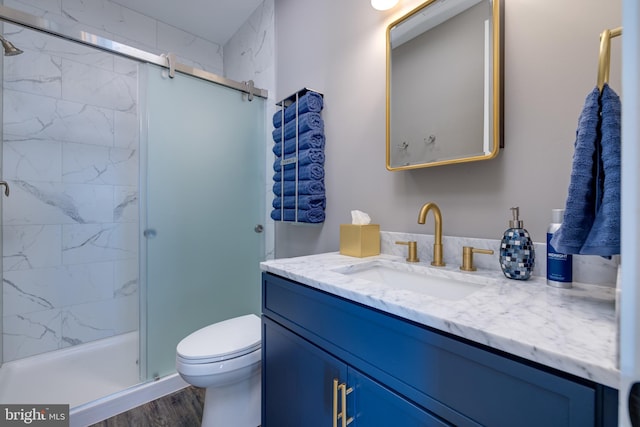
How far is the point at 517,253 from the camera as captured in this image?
2.63ft

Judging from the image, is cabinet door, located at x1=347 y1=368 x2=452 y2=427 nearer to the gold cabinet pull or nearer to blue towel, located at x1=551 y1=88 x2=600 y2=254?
the gold cabinet pull

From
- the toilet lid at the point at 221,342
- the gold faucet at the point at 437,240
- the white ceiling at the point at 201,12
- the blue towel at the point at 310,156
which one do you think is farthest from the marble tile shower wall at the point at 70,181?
the gold faucet at the point at 437,240

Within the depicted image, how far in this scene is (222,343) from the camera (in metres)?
1.28

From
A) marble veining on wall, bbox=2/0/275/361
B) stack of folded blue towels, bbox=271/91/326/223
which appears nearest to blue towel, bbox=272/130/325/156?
stack of folded blue towels, bbox=271/91/326/223

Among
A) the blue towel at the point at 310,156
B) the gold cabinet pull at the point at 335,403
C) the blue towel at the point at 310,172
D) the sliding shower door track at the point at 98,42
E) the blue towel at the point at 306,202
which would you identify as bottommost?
the gold cabinet pull at the point at 335,403

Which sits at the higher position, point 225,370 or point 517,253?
point 517,253

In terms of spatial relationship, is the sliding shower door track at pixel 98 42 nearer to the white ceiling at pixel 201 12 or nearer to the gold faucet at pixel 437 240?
the white ceiling at pixel 201 12

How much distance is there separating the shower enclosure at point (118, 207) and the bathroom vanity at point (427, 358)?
3.43ft

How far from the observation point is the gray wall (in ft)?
2.62

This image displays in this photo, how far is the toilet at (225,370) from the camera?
117 cm

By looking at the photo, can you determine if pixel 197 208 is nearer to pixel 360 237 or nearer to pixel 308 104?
pixel 308 104

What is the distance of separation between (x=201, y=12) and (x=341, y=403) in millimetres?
2710

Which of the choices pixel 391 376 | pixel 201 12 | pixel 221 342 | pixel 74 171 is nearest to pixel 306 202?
pixel 221 342

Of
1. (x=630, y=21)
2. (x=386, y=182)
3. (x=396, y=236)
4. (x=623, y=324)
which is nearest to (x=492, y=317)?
(x=623, y=324)
